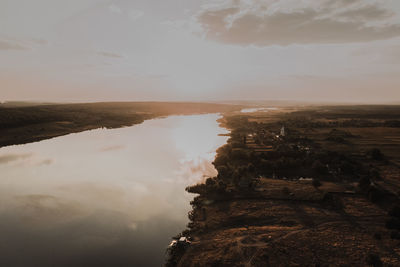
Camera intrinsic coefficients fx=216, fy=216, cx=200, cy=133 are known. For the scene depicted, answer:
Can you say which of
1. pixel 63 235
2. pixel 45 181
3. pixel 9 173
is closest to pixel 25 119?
pixel 9 173

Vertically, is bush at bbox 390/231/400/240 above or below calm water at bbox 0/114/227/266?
above

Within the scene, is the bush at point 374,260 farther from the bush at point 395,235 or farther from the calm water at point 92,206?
the calm water at point 92,206

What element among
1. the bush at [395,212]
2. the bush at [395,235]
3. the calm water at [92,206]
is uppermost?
the bush at [395,212]

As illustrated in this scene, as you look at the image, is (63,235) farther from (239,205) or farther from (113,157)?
(113,157)

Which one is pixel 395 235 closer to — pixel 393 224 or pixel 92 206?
pixel 393 224

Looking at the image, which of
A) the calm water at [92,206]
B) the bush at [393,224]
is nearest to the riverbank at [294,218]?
the bush at [393,224]

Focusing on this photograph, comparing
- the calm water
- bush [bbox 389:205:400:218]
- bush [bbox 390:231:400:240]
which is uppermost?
bush [bbox 389:205:400:218]

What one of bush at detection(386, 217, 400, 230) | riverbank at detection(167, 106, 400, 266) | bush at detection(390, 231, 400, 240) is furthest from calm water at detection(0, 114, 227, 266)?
bush at detection(386, 217, 400, 230)

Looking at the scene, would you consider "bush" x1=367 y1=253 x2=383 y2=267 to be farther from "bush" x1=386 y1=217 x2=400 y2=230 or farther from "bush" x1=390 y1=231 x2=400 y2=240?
"bush" x1=386 y1=217 x2=400 y2=230
